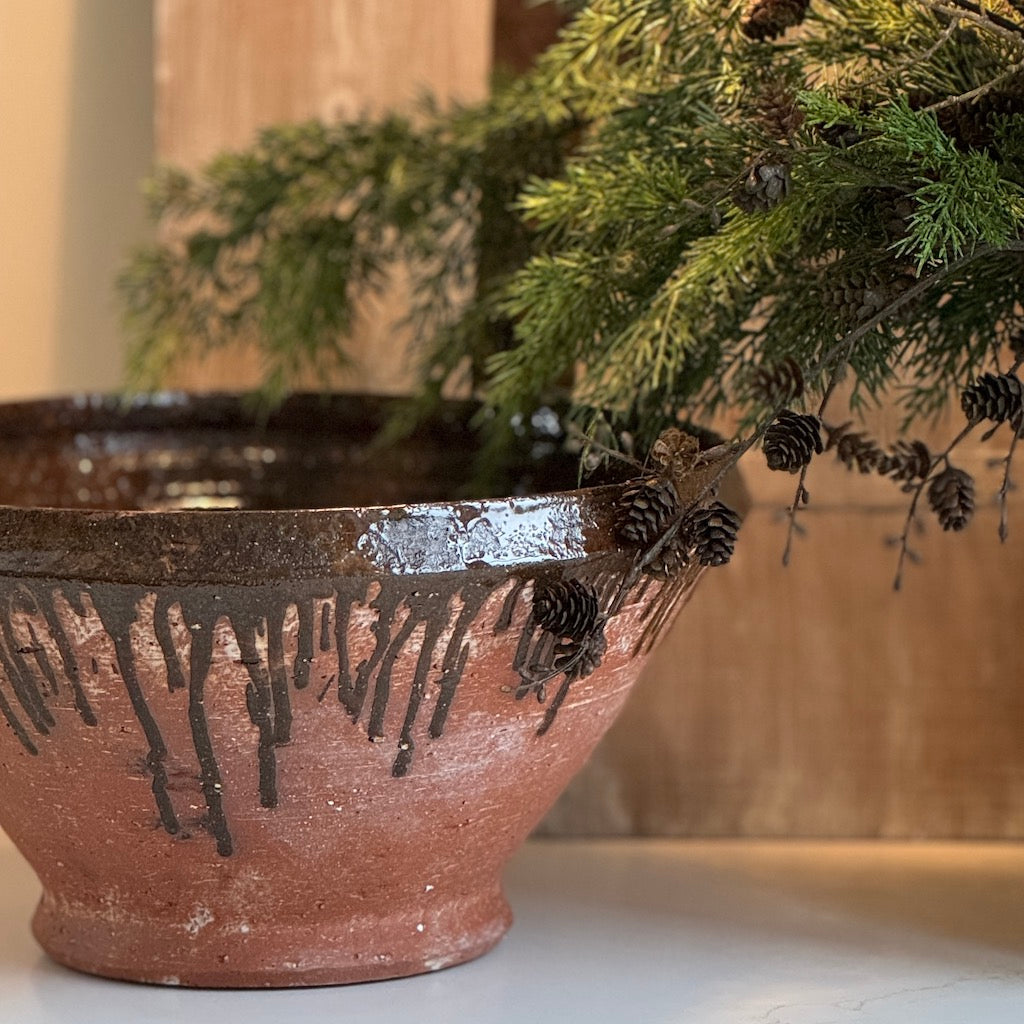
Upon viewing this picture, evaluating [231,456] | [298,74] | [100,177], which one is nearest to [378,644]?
[231,456]

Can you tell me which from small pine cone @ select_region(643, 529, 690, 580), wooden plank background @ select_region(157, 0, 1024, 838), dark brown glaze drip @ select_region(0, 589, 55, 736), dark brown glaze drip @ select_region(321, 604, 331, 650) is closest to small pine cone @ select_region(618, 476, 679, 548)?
small pine cone @ select_region(643, 529, 690, 580)

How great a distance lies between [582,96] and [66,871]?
43 cm

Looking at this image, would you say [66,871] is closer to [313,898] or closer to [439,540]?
[313,898]

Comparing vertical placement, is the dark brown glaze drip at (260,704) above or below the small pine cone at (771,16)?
below

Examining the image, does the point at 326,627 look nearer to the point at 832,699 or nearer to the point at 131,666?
the point at 131,666

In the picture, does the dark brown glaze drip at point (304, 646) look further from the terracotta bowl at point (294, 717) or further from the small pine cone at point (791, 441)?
the small pine cone at point (791, 441)

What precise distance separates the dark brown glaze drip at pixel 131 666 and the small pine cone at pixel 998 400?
284mm

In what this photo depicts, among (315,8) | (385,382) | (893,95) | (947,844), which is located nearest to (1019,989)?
(947,844)

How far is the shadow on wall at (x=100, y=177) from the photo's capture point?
1037 mm

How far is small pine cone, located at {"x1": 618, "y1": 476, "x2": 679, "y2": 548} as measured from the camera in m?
0.53

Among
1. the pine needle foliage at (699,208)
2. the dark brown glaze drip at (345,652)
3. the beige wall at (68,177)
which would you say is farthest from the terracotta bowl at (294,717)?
the beige wall at (68,177)

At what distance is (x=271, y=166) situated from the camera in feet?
2.83

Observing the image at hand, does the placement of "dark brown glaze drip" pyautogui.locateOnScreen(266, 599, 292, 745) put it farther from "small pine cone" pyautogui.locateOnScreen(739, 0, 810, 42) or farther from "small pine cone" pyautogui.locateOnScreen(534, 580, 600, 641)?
"small pine cone" pyautogui.locateOnScreen(739, 0, 810, 42)

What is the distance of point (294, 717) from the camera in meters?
0.54
